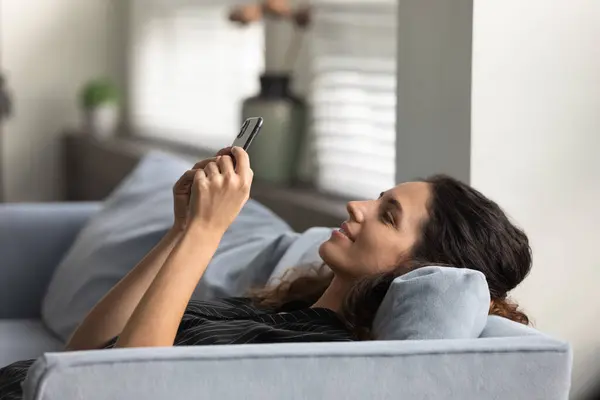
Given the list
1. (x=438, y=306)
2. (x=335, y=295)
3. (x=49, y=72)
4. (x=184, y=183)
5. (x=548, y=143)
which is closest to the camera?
(x=438, y=306)

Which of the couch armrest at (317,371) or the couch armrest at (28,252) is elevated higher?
the couch armrest at (317,371)

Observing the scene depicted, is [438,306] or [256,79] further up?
[256,79]

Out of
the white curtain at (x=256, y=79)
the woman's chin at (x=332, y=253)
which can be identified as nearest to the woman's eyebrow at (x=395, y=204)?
the woman's chin at (x=332, y=253)

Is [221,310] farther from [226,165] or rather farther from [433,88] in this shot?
[433,88]

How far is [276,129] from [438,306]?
189 centimetres

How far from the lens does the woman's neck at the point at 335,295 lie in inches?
68.6

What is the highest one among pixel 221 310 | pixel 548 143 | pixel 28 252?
pixel 548 143

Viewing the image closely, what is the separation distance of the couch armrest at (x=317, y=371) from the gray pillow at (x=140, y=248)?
871mm

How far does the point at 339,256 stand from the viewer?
1727 mm

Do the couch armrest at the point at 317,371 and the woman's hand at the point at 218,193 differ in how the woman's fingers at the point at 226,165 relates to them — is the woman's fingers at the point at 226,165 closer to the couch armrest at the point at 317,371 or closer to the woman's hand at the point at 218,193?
the woman's hand at the point at 218,193

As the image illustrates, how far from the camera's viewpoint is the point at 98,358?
1.26m

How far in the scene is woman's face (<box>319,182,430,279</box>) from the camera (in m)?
1.71

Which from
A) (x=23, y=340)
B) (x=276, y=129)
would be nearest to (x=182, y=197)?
(x=23, y=340)

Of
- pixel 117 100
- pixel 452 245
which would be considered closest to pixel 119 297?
pixel 452 245
